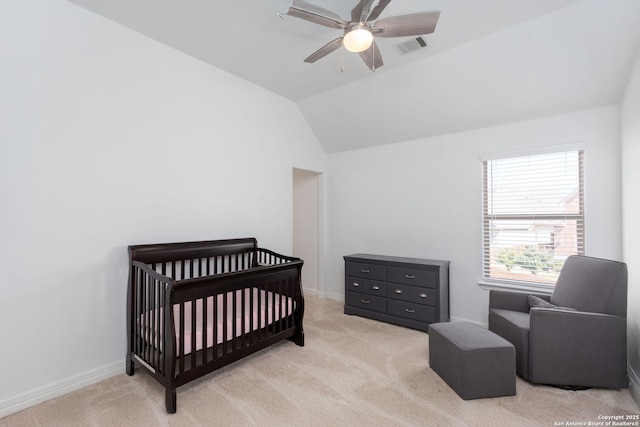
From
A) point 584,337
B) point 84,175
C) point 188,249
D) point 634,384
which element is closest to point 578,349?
point 584,337

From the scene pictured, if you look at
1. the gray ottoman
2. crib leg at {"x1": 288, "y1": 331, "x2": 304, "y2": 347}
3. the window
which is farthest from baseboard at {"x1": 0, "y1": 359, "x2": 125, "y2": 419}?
the window

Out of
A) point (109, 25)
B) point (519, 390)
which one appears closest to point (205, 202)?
point (109, 25)

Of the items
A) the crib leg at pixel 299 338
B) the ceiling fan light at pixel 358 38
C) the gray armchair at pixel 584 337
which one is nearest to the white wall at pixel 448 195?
the gray armchair at pixel 584 337

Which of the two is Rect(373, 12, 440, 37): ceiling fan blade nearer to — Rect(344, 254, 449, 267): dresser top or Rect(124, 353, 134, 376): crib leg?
Rect(344, 254, 449, 267): dresser top

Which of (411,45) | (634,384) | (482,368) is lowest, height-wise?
(634,384)

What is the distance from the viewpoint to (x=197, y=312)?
8.61ft

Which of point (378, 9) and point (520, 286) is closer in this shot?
point (378, 9)

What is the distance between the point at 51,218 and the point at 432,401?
3001mm

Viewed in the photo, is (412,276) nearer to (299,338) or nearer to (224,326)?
(299,338)

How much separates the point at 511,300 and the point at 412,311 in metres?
1.02

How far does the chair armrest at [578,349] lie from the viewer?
2.10 meters

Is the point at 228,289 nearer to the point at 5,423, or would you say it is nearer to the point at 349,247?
the point at 5,423

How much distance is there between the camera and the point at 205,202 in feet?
10.3

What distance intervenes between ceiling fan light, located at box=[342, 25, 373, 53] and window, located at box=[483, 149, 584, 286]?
2.25 meters
